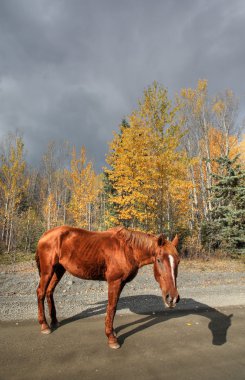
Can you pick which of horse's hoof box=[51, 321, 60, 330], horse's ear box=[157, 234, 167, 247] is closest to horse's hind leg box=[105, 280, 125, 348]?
horse's ear box=[157, 234, 167, 247]

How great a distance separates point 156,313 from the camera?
4.80m

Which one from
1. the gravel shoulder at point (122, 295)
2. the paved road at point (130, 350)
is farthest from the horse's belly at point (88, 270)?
the gravel shoulder at point (122, 295)

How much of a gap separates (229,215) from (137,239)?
1234 centimetres

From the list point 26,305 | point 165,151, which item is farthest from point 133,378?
point 165,151

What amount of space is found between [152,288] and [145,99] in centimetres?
1026

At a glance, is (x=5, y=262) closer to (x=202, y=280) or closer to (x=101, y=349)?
(x=202, y=280)

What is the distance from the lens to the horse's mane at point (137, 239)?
3723 mm

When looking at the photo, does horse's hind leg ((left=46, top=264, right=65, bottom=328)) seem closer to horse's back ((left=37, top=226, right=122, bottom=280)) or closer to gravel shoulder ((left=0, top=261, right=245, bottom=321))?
horse's back ((left=37, top=226, right=122, bottom=280))

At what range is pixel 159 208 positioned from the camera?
13828 mm

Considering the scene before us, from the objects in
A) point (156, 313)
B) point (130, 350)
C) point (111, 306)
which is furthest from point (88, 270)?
point (156, 313)

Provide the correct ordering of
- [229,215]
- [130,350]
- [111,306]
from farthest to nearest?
[229,215]
[111,306]
[130,350]

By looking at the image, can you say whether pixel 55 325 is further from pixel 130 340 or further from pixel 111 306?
pixel 130 340

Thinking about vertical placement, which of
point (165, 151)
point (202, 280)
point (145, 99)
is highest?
point (145, 99)

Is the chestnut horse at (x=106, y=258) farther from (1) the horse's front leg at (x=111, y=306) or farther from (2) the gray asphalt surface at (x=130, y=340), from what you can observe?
(2) the gray asphalt surface at (x=130, y=340)
